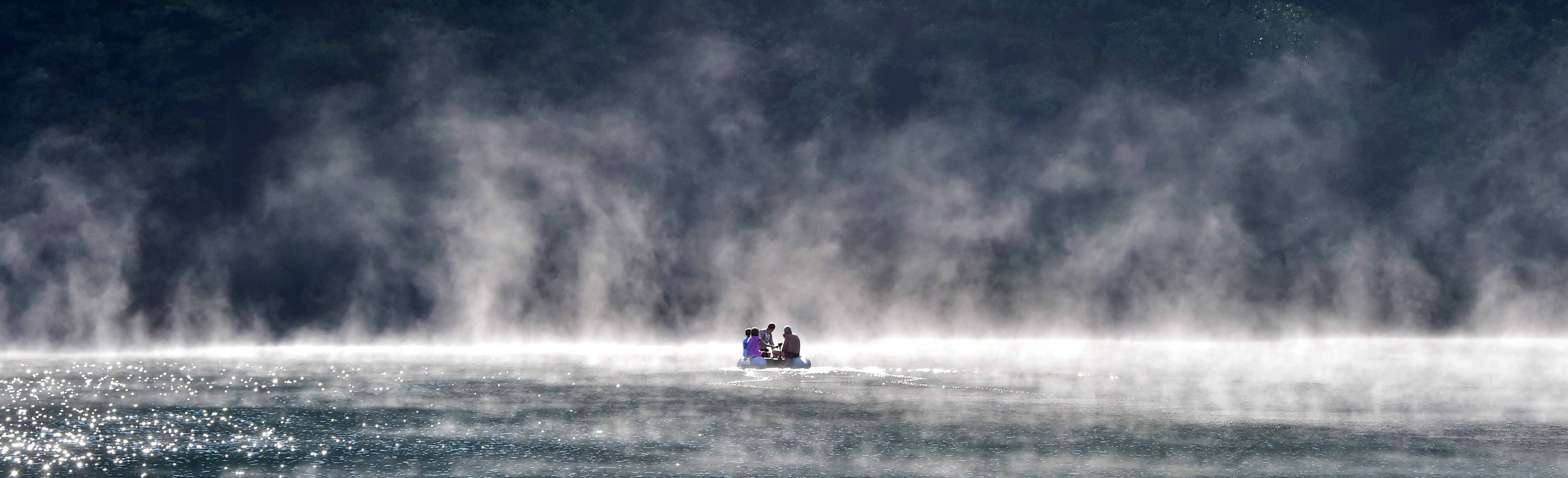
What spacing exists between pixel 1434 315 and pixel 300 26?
8249cm

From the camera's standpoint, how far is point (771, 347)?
48.2 metres

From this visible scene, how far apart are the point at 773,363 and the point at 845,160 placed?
59.5 meters

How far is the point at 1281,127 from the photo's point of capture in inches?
4215

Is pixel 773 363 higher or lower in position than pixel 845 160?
lower

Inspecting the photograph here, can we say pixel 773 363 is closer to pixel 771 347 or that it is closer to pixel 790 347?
pixel 790 347

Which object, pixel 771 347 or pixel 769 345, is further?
pixel 769 345

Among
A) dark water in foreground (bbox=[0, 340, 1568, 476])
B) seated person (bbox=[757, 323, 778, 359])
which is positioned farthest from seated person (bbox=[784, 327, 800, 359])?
dark water in foreground (bbox=[0, 340, 1568, 476])

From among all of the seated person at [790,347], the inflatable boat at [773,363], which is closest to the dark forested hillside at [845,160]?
the inflatable boat at [773,363]

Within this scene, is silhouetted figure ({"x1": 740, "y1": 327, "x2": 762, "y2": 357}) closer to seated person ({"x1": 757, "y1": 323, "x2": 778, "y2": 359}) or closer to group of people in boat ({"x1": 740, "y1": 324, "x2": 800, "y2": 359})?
group of people in boat ({"x1": 740, "y1": 324, "x2": 800, "y2": 359})

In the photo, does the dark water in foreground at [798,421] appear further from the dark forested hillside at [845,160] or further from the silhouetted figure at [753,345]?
the dark forested hillside at [845,160]

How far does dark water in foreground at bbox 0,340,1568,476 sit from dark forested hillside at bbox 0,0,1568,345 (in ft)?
158

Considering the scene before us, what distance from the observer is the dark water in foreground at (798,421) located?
2162cm

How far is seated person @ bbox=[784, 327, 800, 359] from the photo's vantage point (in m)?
47.1

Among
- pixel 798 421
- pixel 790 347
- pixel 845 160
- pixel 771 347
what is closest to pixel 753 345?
pixel 771 347
